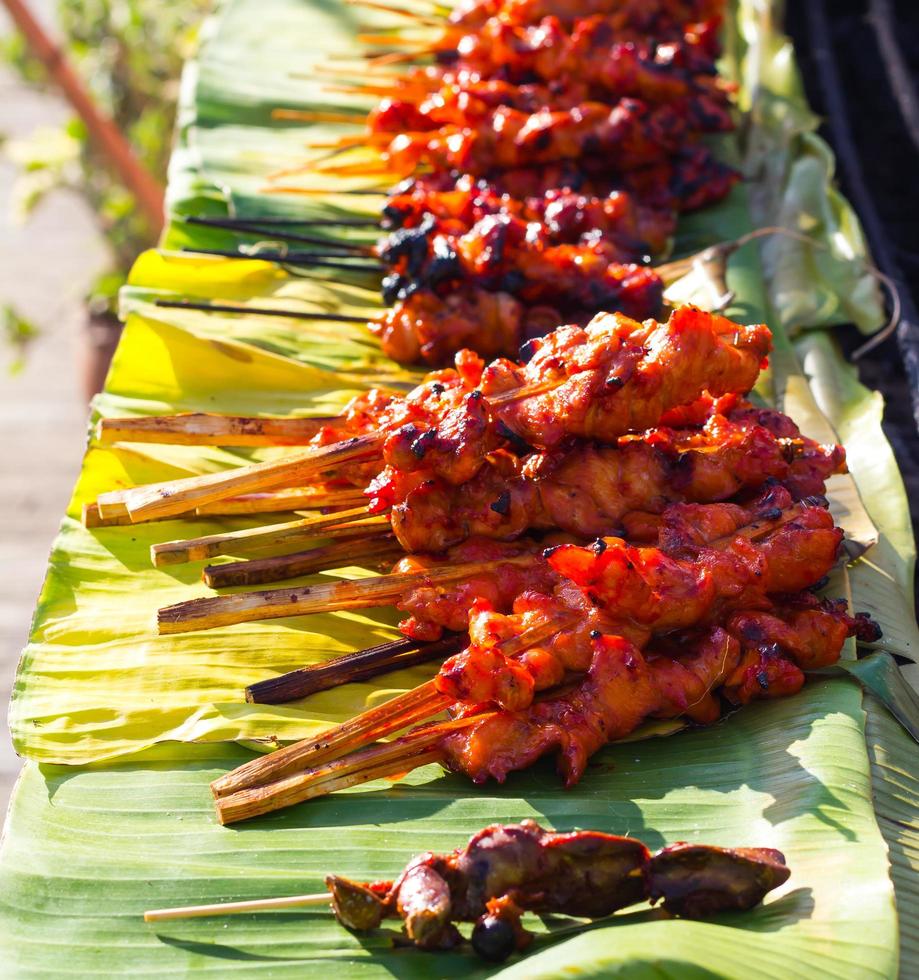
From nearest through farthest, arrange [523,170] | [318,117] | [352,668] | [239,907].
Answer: [239,907], [352,668], [523,170], [318,117]

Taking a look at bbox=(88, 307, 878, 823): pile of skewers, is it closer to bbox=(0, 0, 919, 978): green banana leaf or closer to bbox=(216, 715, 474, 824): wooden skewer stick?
bbox=(216, 715, 474, 824): wooden skewer stick

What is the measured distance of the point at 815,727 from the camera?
8.62ft

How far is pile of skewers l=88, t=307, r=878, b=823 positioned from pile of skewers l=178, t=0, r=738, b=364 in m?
0.90

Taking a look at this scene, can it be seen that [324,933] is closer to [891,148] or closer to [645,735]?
[645,735]

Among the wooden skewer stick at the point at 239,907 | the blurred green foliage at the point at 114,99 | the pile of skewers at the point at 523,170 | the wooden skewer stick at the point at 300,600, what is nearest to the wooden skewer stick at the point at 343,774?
the wooden skewer stick at the point at 239,907

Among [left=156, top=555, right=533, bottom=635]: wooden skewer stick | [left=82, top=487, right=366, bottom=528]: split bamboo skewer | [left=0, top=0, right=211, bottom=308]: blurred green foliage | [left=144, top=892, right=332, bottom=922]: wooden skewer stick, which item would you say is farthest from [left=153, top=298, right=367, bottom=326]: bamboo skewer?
[left=0, top=0, right=211, bottom=308]: blurred green foliage

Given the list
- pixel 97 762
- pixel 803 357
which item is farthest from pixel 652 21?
pixel 97 762

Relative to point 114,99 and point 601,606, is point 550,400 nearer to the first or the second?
point 601,606

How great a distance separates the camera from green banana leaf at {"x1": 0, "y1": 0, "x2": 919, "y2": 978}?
2.19 metres

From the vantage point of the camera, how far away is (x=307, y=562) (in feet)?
10.4

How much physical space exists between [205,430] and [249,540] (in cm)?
45

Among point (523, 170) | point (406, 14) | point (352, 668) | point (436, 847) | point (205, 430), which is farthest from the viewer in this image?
point (406, 14)

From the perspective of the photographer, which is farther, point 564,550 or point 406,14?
point 406,14

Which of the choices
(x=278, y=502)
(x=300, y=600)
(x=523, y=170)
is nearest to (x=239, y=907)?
(x=300, y=600)
